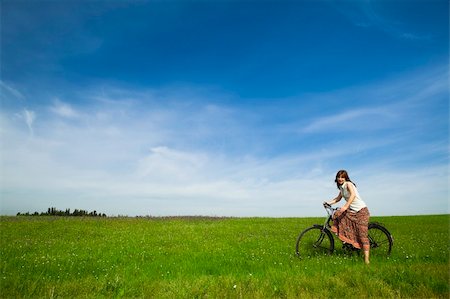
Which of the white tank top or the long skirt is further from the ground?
the white tank top

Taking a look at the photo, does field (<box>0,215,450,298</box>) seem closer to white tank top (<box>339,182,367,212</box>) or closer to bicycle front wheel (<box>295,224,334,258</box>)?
bicycle front wheel (<box>295,224,334,258</box>)

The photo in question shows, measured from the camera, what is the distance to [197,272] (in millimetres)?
10305

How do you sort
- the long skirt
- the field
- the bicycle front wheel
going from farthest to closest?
the bicycle front wheel → the long skirt → the field

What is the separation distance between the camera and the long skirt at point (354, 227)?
11445 mm

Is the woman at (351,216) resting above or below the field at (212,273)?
above

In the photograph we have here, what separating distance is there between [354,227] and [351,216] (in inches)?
16.0

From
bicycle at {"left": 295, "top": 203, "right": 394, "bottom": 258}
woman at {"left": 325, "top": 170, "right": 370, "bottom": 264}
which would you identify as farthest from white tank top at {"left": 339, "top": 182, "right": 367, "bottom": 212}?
bicycle at {"left": 295, "top": 203, "right": 394, "bottom": 258}

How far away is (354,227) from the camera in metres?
11.7

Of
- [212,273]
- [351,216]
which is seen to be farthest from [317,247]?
[212,273]

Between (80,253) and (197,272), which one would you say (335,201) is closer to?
(197,272)

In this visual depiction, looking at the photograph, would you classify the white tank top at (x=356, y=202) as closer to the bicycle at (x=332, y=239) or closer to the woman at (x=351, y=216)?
the woman at (x=351, y=216)

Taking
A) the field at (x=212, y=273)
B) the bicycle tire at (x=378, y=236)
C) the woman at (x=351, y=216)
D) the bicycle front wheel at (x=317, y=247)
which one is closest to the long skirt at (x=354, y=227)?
the woman at (x=351, y=216)

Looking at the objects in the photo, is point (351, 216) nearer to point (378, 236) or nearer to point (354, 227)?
point (354, 227)

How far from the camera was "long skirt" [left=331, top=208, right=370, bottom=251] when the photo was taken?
1145cm
